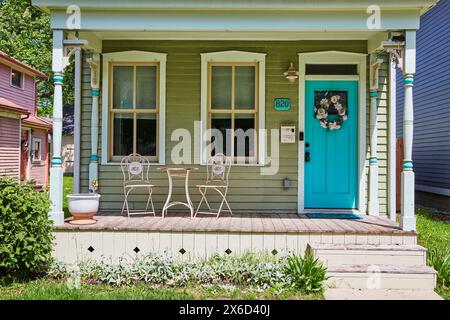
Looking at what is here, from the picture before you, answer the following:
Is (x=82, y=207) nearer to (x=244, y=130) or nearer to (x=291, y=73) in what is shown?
(x=244, y=130)

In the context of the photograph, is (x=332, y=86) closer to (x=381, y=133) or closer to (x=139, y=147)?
(x=381, y=133)

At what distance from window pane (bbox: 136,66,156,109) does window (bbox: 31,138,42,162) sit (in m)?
13.4

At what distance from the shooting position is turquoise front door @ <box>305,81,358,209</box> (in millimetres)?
6410

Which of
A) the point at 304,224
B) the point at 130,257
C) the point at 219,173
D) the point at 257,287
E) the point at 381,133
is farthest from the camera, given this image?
the point at 381,133

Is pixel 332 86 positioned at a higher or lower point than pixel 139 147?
higher

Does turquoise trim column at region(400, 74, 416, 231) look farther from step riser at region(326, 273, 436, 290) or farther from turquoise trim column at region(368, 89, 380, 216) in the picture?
turquoise trim column at region(368, 89, 380, 216)

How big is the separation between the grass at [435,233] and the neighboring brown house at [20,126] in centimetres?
1202

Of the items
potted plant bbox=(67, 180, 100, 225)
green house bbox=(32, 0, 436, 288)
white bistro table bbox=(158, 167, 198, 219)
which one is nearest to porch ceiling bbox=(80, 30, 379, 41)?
green house bbox=(32, 0, 436, 288)

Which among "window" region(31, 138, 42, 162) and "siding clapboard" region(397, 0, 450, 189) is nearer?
"siding clapboard" region(397, 0, 450, 189)

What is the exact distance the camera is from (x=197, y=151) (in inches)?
253

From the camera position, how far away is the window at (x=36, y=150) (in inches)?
715
